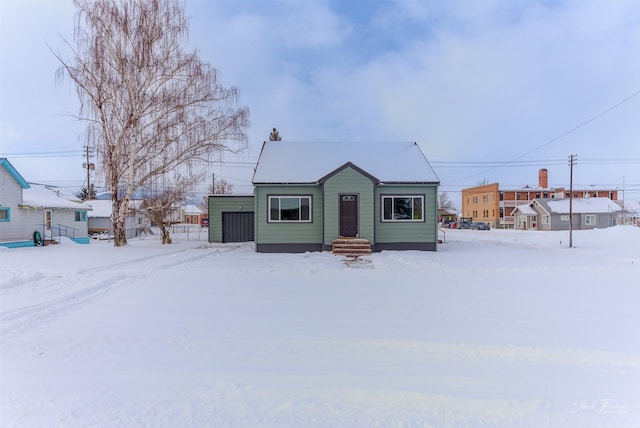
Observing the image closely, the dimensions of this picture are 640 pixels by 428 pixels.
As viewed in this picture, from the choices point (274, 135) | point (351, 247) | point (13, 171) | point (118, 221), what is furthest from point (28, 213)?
point (351, 247)

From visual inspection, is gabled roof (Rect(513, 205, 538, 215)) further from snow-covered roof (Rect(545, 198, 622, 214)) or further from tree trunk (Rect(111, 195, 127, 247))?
tree trunk (Rect(111, 195, 127, 247))

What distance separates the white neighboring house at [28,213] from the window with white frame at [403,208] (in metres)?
20.3

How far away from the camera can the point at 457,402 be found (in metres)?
2.90

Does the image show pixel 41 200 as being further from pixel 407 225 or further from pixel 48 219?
pixel 407 225

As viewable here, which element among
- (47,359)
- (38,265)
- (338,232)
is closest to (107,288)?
(47,359)

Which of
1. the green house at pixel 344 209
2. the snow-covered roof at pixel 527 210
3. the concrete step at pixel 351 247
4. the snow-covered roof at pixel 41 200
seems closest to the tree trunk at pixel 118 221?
the snow-covered roof at pixel 41 200

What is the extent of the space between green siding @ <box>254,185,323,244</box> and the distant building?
49.3 meters

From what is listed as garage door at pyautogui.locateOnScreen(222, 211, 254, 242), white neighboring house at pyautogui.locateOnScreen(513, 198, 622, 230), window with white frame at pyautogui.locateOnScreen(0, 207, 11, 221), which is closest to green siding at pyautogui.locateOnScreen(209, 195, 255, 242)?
garage door at pyautogui.locateOnScreen(222, 211, 254, 242)

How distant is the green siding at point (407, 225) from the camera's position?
15453mm

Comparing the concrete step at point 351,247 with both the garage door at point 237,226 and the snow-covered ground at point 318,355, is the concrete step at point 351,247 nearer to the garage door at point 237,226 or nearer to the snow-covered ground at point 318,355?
the snow-covered ground at point 318,355

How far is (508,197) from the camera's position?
56.5 meters

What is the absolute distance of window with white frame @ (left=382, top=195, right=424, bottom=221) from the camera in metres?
15.5

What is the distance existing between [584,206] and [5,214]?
61.7 m

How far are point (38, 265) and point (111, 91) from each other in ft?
31.0
